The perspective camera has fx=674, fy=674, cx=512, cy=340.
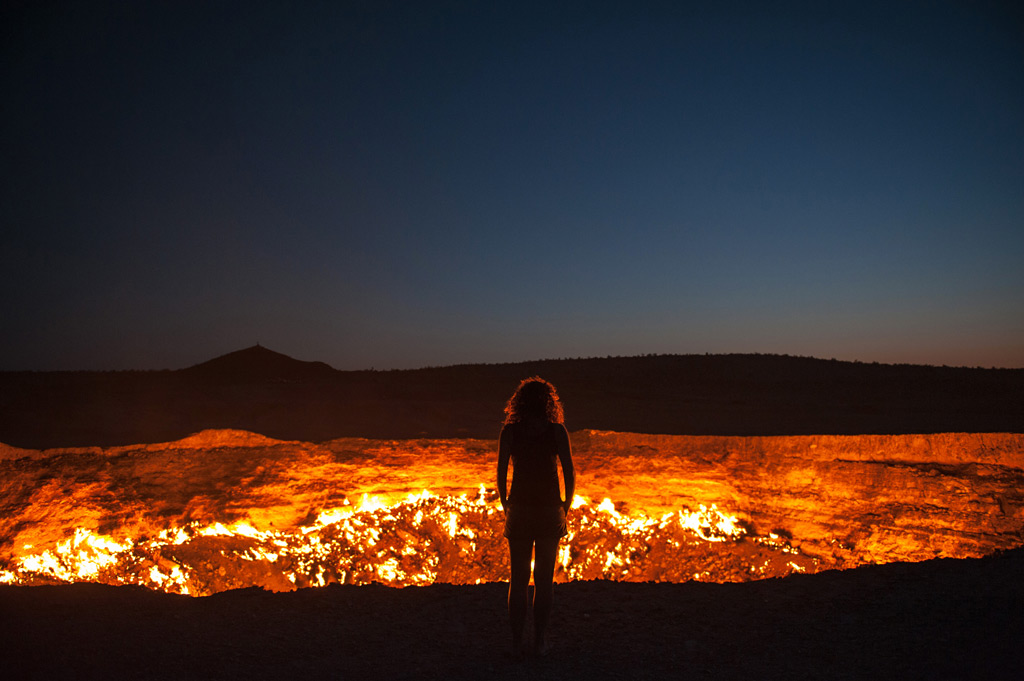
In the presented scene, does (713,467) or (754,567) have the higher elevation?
(713,467)

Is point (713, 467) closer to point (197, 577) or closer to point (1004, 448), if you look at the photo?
point (1004, 448)

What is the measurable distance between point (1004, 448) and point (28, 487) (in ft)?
34.9

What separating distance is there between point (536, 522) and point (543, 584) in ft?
1.27

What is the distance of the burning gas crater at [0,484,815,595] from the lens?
23.7 feet

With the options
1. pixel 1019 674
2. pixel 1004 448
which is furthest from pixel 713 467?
pixel 1019 674

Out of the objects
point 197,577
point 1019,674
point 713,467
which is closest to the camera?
point 1019,674

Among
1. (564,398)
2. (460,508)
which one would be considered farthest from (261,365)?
(460,508)

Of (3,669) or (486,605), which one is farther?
(486,605)

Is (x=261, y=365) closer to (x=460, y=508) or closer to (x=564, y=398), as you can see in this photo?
(x=564, y=398)

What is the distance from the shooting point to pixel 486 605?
4723 millimetres

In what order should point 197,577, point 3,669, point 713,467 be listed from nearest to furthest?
point 3,669 < point 197,577 < point 713,467

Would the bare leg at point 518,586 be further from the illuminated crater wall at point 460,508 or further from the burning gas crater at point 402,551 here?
the illuminated crater wall at point 460,508

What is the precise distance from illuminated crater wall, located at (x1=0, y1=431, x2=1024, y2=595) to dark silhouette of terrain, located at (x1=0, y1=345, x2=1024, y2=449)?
744 mm

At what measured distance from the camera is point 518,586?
3.69 metres
